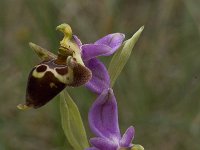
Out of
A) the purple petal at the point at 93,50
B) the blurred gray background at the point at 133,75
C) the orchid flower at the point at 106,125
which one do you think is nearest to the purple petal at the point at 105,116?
the orchid flower at the point at 106,125

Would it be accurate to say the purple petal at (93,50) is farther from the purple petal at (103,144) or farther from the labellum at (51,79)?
the purple petal at (103,144)

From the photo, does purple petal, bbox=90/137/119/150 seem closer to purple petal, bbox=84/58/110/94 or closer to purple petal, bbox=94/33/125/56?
purple petal, bbox=84/58/110/94

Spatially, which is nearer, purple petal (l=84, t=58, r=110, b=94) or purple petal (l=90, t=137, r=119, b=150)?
purple petal (l=90, t=137, r=119, b=150)

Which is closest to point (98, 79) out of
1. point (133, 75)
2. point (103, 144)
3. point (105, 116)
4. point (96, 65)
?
point (96, 65)

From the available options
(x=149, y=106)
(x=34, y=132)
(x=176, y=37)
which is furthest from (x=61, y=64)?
(x=176, y=37)

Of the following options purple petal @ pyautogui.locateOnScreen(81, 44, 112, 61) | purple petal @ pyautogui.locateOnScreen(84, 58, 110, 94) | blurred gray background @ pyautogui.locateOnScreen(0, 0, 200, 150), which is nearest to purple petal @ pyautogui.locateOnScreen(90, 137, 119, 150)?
purple petal @ pyautogui.locateOnScreen(84, 58, 110, 94)

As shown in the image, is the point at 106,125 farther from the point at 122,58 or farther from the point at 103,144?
the point at 122,58
